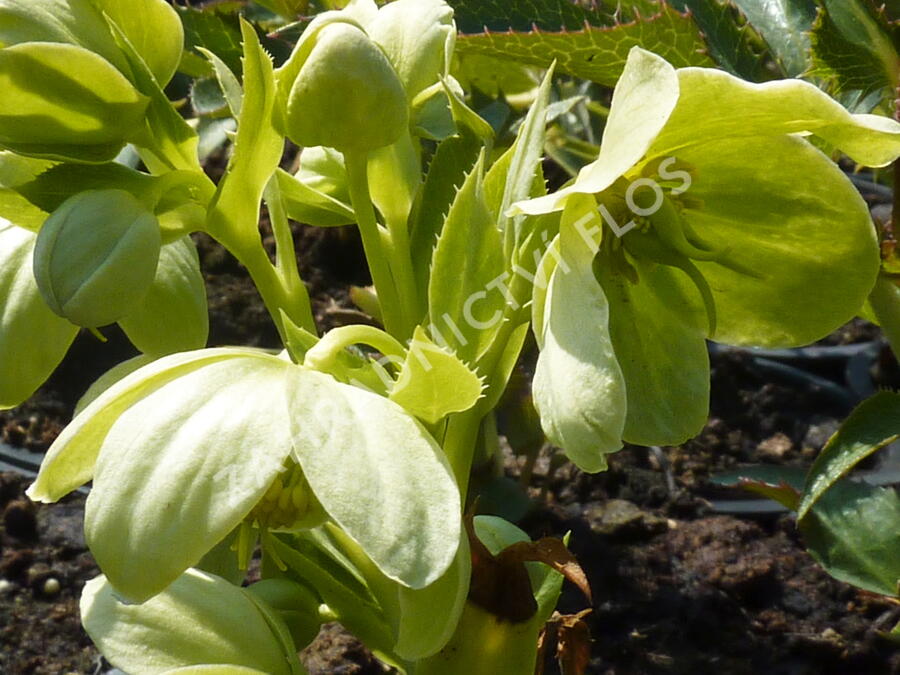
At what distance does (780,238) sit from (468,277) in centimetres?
16

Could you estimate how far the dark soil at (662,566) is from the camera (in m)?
0.94

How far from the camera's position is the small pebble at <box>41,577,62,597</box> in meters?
1.04

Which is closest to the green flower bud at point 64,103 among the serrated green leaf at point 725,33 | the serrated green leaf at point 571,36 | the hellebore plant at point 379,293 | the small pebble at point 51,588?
the hellebore plant at point 379,293

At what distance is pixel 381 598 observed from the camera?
0.59 metres

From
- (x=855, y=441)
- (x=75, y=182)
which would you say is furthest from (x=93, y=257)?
(x=855, y=441)

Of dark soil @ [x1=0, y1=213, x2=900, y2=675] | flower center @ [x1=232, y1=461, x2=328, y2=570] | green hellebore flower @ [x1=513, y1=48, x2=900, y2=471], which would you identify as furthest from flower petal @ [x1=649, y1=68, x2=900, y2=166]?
dark soil @ [x1=0, y1=213, x2=900, y2=675]

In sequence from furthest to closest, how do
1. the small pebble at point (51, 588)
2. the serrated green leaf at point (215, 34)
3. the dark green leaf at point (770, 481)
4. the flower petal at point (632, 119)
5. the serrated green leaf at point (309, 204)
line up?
the small pebble at point (51, 588) < the serrated green leaf at point (215, 34) < the dark green leaf at point (770, 481) < the serrated green leaf at point (309, 204) < the flower petal at point (632, 119)

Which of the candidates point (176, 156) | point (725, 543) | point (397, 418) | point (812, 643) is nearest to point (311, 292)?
point (725, 543)

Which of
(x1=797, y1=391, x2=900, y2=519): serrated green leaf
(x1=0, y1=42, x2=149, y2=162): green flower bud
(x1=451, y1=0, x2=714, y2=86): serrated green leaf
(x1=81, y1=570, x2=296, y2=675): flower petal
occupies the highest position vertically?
(x1=0, y1=42, x2=149, y2=162): green flower bud

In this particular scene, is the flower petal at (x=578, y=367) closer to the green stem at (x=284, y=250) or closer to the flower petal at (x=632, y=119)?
the flower petal at (x=632, y=119)

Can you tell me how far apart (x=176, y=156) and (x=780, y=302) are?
0.31 meters

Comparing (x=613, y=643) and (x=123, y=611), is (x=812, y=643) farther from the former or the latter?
(x=123, y=611)

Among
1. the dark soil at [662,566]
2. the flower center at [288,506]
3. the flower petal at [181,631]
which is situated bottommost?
the dark soil at [662,566]

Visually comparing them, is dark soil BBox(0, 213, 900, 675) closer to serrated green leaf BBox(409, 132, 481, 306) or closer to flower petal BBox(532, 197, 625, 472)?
serrated green leaf BBox(409, 132, 481, 306)
